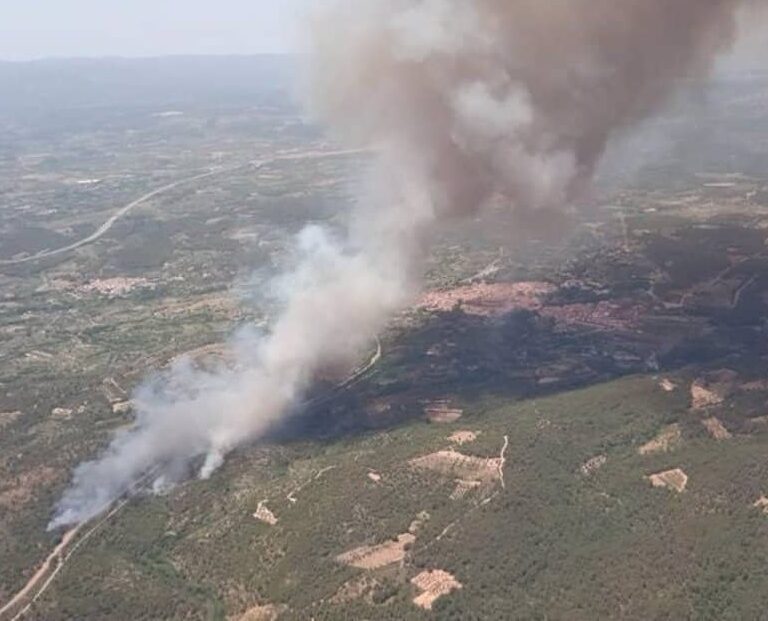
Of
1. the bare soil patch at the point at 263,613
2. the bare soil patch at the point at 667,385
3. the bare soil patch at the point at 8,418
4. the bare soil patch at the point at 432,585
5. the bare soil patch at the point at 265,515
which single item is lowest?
the bare soil patch at the point at 8,418

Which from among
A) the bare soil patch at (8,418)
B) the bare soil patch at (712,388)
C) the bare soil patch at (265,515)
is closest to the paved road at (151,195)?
the bare soil patch at (8,418)

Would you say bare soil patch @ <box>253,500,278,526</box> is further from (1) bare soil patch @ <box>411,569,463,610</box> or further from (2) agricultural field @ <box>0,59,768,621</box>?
(1) bare soil patch @ <box>411,569,463,610</box>

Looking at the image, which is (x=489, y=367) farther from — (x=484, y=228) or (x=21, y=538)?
(x=484, y=228)

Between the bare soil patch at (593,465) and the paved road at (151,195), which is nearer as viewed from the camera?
the bare soil patch at (593,465)

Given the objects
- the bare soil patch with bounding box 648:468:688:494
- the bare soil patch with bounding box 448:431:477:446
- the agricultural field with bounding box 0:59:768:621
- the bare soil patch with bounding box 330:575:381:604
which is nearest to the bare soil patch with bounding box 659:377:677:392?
the agricultural field with bounding box 0:59:768:621

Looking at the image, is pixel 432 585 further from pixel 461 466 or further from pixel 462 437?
pixel 462 437

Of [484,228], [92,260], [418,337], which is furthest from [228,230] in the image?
[418,337]

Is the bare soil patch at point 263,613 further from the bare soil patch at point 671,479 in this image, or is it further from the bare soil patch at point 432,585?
the bare soil patch at point 671,479

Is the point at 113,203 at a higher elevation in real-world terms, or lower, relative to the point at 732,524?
lower

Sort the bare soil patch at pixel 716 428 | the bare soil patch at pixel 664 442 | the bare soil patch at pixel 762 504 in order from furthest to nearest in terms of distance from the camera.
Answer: the bare soil patch at pixel 716 428 < the bare soil patch at pixel 664 442 < the bare soil patch at pixel 762 504
